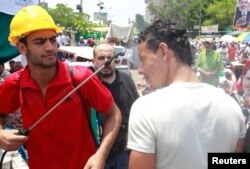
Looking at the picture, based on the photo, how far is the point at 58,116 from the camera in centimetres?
276

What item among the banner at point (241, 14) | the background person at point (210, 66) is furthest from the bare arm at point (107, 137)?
the banner at point (241, 14)

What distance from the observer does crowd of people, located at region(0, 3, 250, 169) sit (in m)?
2.05

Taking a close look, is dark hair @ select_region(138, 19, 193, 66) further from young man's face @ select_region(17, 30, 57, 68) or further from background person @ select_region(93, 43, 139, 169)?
background person @ select_region(93, 43, 139, 169)

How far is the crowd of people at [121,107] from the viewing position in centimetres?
205

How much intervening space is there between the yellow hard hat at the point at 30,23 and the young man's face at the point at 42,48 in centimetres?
5

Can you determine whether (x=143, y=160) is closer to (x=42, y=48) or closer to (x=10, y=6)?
(x=42, y=48)

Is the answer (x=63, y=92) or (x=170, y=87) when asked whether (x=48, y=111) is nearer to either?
(x=63, y=92)

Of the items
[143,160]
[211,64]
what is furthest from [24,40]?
[211,64]

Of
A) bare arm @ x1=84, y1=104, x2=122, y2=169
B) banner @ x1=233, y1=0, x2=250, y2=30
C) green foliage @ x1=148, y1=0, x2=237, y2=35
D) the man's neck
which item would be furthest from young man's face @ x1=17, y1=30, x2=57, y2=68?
green foliage @ x1=148, y1=0, x2=237, y2=35

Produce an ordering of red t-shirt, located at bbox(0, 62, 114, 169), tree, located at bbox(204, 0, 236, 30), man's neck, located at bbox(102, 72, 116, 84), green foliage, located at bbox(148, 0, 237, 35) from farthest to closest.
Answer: green foliage, located at bbox(148, 0, 237, 35)
tree, located at bbox(204, 0, 236, 30)
man's neck, located at bbox(102, 72, 116, 84)
red t-shirt, located at bbox(0, 62, 114, 169)

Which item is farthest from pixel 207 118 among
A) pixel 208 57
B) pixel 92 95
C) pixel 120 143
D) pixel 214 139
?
pixel 208 57

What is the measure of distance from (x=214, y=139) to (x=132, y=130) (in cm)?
37

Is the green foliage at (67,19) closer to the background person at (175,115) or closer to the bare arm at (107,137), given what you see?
the bare arm at (107,137)

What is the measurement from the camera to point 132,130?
2.07m
